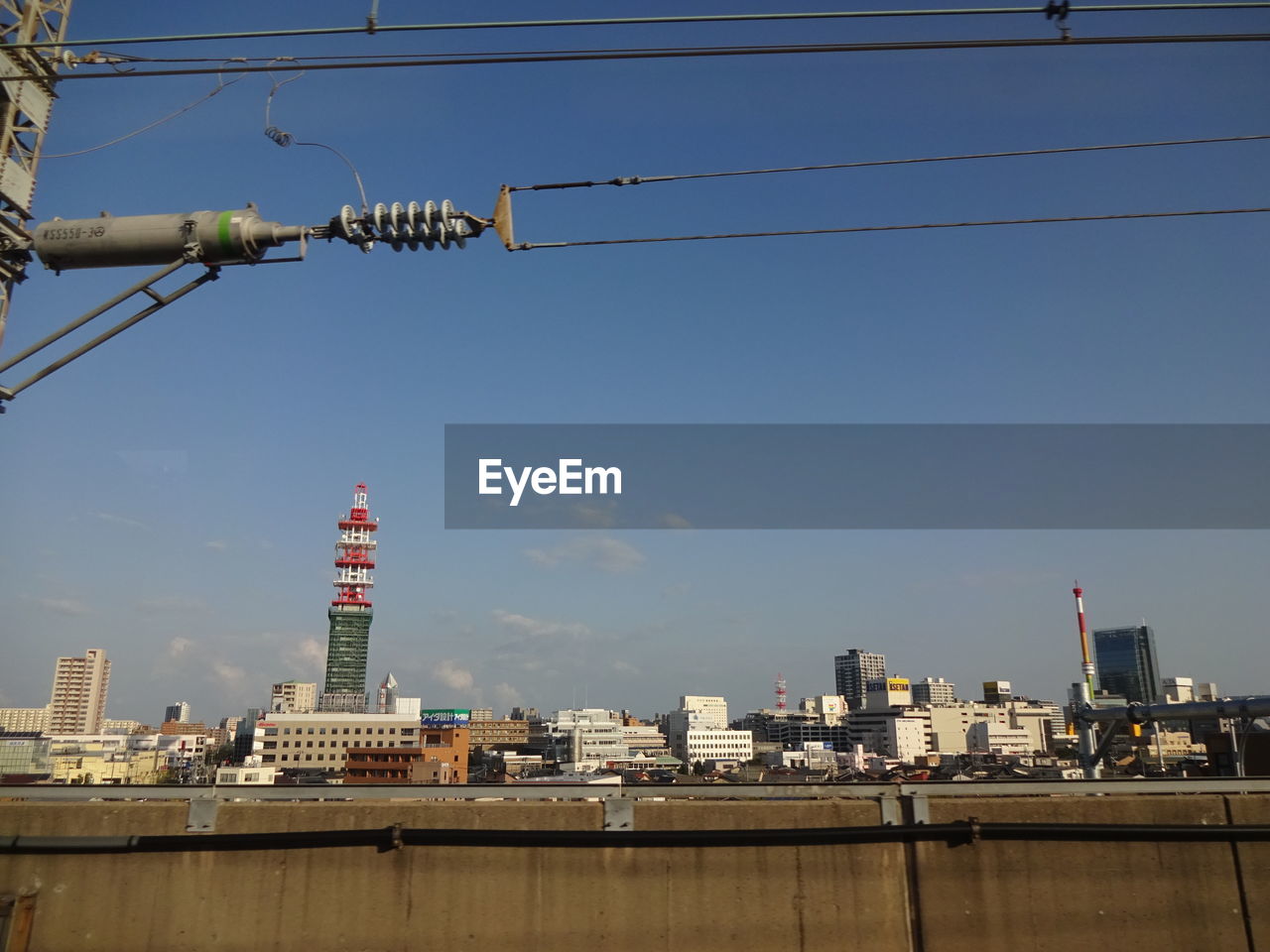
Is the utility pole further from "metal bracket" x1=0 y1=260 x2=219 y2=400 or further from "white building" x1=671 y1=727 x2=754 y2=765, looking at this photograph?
"white building" x1=671 y1=727 x2=754 y2=765

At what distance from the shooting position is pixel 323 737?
119312 millimetres

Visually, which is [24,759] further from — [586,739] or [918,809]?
[918,809]

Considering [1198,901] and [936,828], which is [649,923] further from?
[1198,901]

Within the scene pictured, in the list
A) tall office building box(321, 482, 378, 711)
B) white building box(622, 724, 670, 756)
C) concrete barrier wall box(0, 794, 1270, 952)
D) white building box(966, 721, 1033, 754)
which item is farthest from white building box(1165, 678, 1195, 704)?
tall office building box(321, 482, 378, 711)

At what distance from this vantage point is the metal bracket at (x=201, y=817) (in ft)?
21.4

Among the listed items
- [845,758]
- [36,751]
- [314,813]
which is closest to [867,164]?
[314,813]

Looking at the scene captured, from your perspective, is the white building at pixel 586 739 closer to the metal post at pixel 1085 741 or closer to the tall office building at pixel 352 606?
the tall office building at pixel 352 606

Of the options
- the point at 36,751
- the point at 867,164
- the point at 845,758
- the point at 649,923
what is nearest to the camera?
the point at 649,923

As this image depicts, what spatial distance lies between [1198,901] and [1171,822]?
59cm

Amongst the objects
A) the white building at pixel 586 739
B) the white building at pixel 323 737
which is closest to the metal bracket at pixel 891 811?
the white building at pixel 323 737

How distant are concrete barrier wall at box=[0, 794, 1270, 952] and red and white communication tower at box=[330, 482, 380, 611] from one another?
18068 cm

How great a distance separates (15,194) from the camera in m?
7.94

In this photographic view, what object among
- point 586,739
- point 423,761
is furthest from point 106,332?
point 586,739

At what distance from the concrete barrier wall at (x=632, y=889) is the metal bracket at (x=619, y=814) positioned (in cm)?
6
